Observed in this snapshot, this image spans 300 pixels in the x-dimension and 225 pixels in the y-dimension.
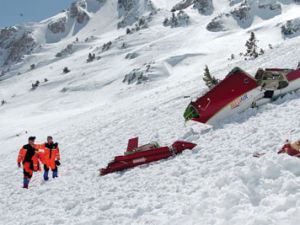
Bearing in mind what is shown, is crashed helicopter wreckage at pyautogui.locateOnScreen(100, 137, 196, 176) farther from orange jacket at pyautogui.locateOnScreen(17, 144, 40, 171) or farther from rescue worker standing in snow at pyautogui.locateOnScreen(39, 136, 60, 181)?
orange jacket at pyautogui.locateOnScreen(17, 144, 40, 171)

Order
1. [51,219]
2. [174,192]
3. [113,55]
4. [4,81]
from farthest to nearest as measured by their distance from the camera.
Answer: [4,81]
[113,55]
[51,219]
[174,192]

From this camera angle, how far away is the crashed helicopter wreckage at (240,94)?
16969 millimetres

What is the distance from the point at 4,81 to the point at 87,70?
52.7 m

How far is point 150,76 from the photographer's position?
101 meters

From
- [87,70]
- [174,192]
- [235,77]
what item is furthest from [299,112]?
[87,70]

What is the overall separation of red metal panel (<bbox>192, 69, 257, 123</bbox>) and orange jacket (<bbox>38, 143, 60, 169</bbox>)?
5458mm

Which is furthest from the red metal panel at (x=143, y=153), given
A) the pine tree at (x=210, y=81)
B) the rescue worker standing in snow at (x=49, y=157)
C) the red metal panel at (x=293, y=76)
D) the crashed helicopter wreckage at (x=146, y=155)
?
the pine tree at (x=210, y=81)

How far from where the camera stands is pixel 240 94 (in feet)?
55.6

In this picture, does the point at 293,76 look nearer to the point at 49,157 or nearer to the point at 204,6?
the point at 49,157

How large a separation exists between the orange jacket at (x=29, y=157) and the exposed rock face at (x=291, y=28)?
108m

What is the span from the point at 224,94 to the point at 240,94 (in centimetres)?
56

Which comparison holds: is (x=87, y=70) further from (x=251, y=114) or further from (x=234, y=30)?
(x=251, y=114)

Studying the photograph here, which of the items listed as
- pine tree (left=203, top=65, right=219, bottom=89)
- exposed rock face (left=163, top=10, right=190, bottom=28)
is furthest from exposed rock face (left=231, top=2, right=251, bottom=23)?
pine tree (left=203, top=65, right=219, bottom=89)

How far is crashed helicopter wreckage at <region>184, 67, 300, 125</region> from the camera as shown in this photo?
16969mm
